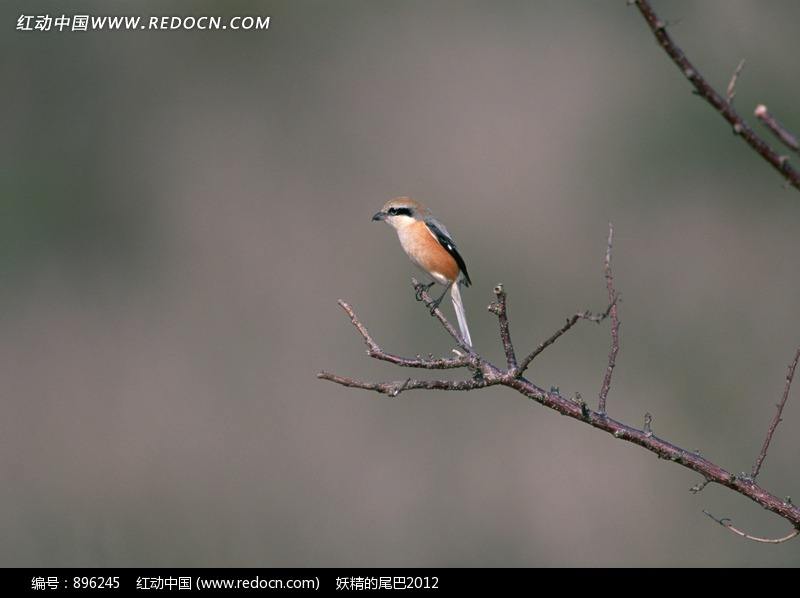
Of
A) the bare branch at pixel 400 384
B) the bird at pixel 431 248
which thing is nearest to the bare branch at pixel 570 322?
the bare branch at pixel 400 384

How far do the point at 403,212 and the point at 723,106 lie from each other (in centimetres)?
289

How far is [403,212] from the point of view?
4.33m

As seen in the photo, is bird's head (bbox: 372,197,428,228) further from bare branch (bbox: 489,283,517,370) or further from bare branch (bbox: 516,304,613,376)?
bare branch (bbox: 516,304,613,376)

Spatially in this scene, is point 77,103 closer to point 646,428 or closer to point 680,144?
point 680,144

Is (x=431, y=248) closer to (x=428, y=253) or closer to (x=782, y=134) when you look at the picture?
(x=428, y=253)

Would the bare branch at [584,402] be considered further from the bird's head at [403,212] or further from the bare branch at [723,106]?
the bird's head at [403,212]

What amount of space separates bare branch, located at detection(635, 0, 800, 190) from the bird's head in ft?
9.16

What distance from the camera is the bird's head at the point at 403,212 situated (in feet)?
14.1

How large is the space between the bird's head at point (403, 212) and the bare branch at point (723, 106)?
2.79 m

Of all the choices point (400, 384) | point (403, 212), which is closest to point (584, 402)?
point (400, 384)

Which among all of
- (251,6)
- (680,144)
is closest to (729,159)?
(680,144)

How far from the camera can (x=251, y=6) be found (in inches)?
556

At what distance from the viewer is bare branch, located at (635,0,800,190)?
57.4 inches

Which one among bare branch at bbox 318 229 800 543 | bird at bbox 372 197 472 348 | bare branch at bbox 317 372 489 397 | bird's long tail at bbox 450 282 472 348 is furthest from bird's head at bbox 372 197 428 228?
bare branch at bbox 317 372 489 397
